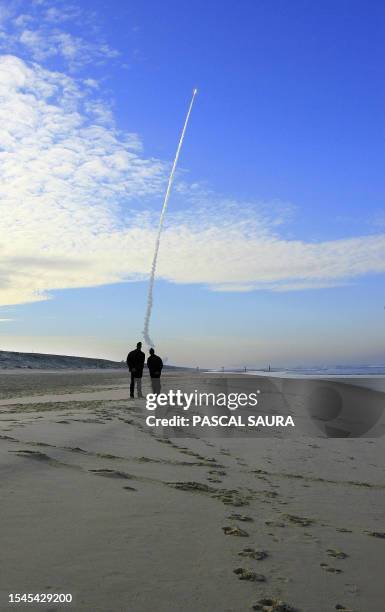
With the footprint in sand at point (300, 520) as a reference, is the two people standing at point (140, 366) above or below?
above

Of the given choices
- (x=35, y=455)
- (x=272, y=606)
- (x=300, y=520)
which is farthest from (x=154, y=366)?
(x=272, y=606)

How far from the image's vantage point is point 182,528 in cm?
514

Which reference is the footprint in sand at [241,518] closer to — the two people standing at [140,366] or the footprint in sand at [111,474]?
the footprint in sand at [111,474]

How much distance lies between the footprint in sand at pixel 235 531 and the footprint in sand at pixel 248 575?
0.89 meters

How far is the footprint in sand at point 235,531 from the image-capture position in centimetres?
510

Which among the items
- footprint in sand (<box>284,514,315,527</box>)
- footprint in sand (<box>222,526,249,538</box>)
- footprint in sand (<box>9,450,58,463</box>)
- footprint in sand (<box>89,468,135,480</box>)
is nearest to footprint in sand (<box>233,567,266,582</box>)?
footprint in sand (<box>222,526,249,538</box>)

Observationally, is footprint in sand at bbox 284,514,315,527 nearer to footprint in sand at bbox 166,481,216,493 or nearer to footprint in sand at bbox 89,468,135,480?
footprint in sand at bbox 166,481,216,493

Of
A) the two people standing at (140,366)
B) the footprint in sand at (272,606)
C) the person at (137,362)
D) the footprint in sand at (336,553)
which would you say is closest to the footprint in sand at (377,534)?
the footprint in sand at (336,553)

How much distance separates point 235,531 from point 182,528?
0.55 meters

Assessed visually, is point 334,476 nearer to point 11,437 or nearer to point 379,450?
point 379,450

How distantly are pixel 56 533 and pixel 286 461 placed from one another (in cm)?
623

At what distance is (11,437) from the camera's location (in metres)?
9.02

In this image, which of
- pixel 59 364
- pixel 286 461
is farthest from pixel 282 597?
pixel 59 364

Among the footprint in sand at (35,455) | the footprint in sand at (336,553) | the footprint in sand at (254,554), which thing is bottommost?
the footprint in sand at (254,554)
